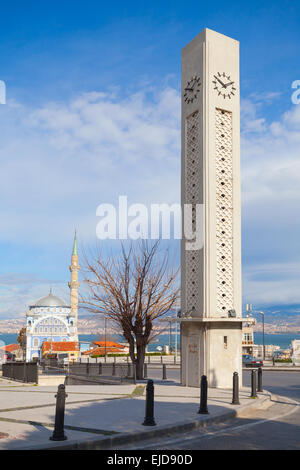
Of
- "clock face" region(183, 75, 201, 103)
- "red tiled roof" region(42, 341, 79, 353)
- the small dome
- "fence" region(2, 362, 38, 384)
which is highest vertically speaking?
"clock face" region(183, 75, 201, 103)

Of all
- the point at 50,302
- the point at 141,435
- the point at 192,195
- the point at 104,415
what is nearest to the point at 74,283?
the point at 50,302

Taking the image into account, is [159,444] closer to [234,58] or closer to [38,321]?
[234,58]

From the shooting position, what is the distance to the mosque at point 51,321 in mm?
91812

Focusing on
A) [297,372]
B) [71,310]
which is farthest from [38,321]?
[297,372]

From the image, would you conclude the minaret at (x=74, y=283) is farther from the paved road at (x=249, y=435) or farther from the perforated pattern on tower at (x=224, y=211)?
the paved road at (x=249, y=435)

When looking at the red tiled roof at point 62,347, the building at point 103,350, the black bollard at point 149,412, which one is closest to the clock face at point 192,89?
the black bollard at point 149,412

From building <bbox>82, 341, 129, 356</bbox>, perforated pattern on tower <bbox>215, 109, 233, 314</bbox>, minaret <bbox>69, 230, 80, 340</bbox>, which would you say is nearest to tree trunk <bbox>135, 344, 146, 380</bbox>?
perforated pattern on tower <bbox>215, 109, 233, 314</bbox>

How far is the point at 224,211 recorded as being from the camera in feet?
61.9

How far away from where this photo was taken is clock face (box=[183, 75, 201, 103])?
19.6 m

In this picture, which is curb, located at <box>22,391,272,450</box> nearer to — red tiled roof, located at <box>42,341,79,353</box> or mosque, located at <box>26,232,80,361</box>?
red tiled roof, located at <box>42,341,79,353</box>

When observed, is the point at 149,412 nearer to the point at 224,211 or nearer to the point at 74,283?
the point at 224,211

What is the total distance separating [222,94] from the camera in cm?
1958

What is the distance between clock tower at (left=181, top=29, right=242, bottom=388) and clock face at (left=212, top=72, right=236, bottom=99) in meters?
0.04
